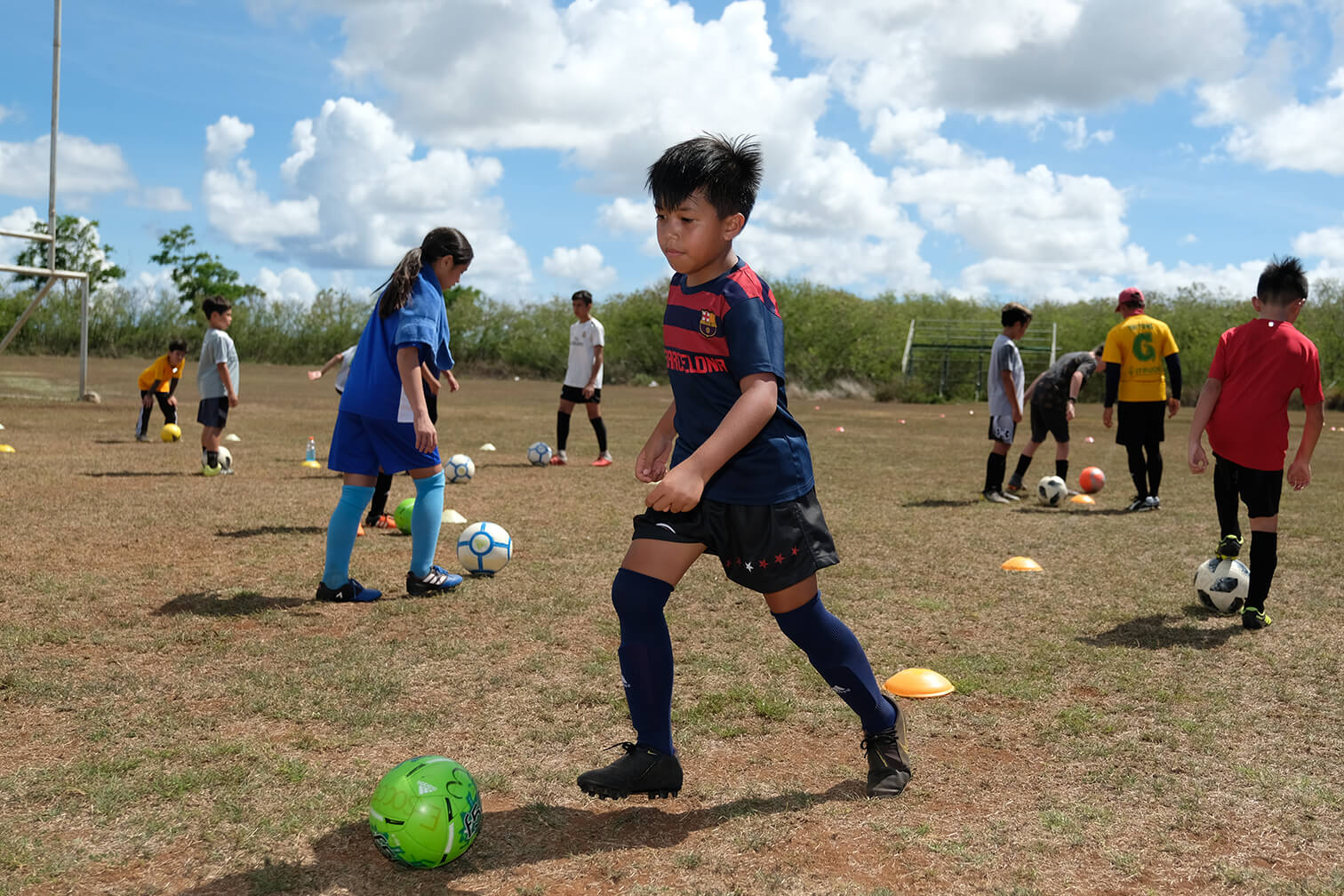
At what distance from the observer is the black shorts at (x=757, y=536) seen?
3.08 metres

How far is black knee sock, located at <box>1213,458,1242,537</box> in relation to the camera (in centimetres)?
586

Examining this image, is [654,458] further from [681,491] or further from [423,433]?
[423,433]

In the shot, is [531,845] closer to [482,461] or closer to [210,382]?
[210,382]

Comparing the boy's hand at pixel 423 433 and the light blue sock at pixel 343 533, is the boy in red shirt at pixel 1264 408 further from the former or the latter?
the light blue sock at pixel 343 533

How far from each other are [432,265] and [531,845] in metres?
3.61

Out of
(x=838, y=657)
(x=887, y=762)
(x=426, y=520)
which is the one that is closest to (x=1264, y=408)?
(x=887, y=762)

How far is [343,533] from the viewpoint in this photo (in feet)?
19.1

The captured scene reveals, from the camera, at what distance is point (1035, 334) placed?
4306 centimetres

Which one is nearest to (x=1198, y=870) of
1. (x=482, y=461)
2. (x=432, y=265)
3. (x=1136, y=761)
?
(x=1136, y=761)

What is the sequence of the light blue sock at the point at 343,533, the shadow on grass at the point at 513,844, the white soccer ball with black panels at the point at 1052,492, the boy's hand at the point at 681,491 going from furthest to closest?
the white soccer ball with black panels at the point at 1052,492 < the light blue sock at the point at 343,533 < the boy's hand at the point at 681,491 < the shadow on grass at the point at 513,844

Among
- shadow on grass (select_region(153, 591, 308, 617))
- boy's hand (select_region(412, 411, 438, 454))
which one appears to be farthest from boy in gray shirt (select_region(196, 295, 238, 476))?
boy's hand (select_region(412, 411, 438, 454))

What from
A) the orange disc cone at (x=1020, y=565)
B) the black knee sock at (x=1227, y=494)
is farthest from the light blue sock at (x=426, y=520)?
the black knee sock at (x=1227, y=494)

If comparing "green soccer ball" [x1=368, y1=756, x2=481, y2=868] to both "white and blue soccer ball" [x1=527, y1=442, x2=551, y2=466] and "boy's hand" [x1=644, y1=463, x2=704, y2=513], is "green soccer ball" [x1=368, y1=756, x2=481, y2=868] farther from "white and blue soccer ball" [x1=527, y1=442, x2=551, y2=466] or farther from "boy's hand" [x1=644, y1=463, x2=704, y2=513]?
"white and blue soccer ball" [x1=527, y1=442, x2=551, y2=466]

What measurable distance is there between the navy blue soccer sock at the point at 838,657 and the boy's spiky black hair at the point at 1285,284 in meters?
3.65
